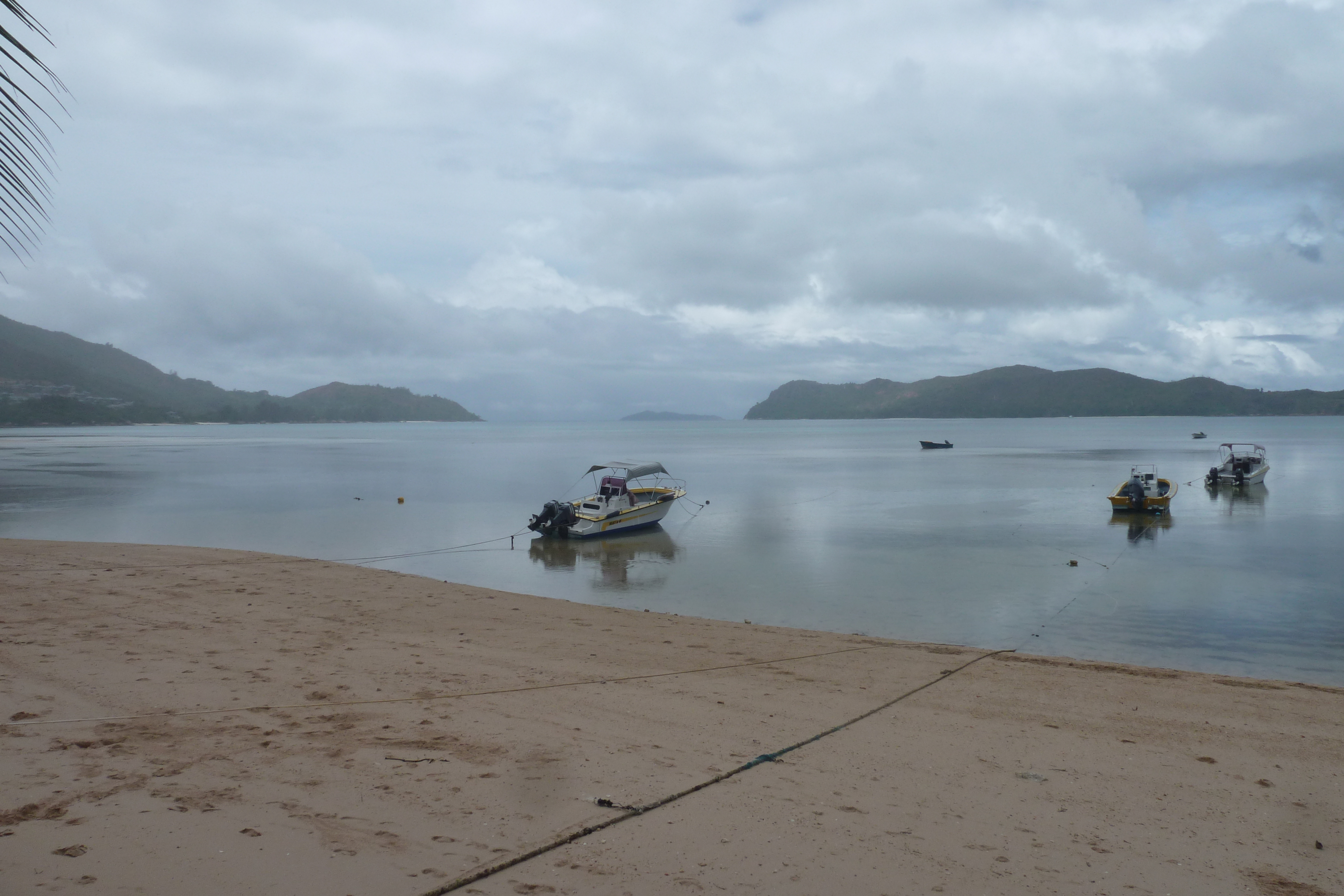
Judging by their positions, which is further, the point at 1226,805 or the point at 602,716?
the point at 602,716

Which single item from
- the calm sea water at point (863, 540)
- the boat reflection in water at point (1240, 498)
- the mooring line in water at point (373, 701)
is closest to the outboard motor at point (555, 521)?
the calm sea water at point (863, 540)

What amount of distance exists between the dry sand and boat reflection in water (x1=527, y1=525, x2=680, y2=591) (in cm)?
896

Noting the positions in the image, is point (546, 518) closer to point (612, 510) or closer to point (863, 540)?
point (612, 510)

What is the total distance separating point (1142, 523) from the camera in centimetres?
2903

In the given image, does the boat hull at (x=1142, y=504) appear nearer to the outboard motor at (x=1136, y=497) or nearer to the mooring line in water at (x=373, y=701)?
the outboard motor at (x=1136, y=497)

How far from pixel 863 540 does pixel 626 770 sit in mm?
20727

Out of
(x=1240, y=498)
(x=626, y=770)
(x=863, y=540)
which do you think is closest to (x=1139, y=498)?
(x=1240, y=498)

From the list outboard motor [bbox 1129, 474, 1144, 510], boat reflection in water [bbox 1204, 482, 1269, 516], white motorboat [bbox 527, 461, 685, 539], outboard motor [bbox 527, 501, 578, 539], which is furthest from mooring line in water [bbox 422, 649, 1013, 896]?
boat reflection in water [bbox 1204, 482, 1269, 516]

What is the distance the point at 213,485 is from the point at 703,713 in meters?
43.6

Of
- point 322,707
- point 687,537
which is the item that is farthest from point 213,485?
point 322,707

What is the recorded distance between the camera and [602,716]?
707cm

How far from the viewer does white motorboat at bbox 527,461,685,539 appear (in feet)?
82.9

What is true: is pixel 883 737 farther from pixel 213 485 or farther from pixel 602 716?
pixel 213 485

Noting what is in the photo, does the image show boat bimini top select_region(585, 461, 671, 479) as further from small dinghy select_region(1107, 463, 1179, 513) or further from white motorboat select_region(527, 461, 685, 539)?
small dinghy select_region(1107, 463, 1179, 513)
